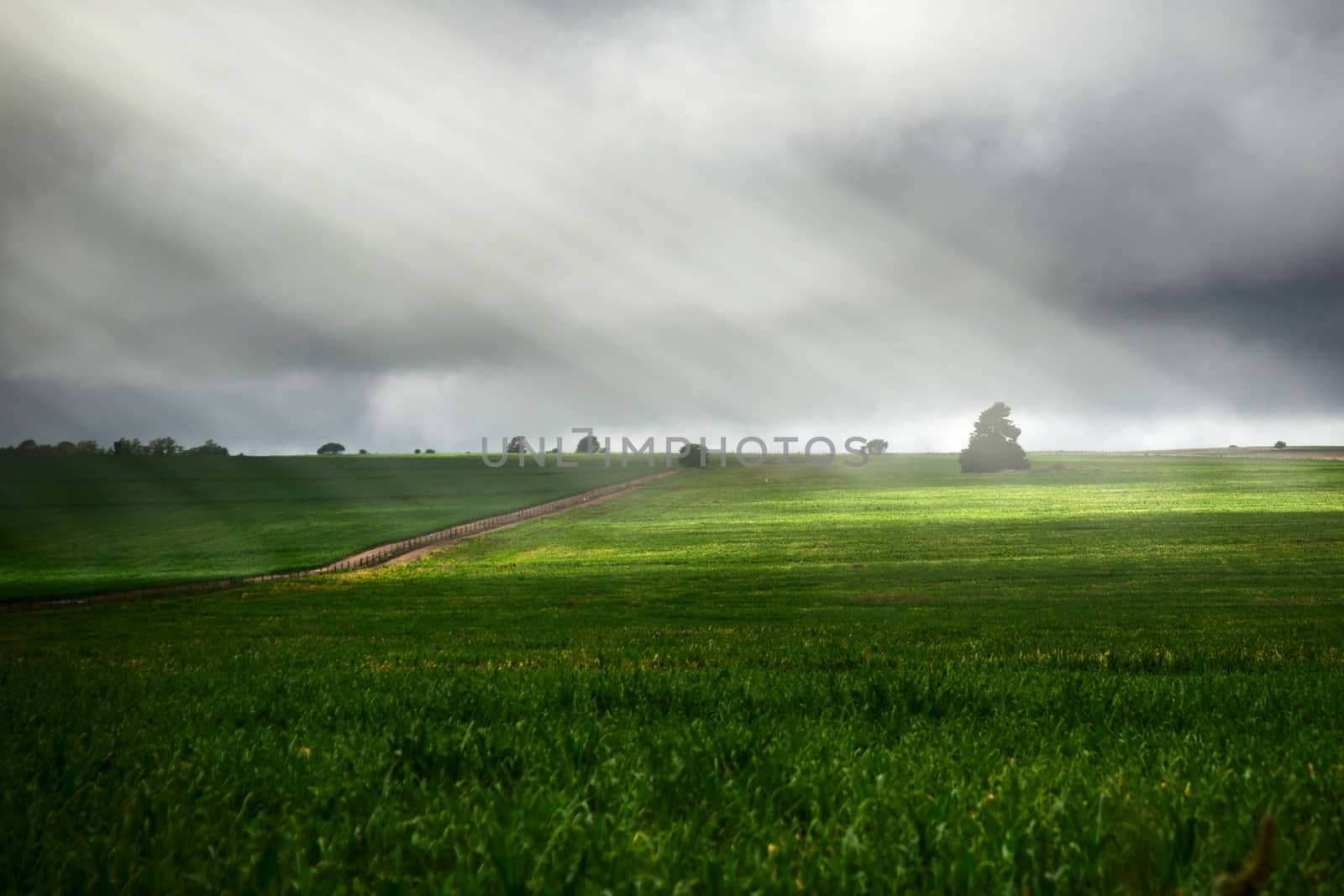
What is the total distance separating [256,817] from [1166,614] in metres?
A: 28.6

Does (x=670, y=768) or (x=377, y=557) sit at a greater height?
(x=670, y=768)

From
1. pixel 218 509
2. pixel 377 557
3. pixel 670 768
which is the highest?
pixel 670 768

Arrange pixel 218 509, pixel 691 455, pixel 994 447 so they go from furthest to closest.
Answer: pixel 691 455
pixel 994 447
pixel 218 509

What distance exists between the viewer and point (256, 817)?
4.06m

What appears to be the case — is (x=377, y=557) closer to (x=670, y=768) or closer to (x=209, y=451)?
(x=670, y=768)

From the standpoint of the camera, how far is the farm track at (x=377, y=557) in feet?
137

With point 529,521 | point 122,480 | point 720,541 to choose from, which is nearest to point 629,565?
point 720,541

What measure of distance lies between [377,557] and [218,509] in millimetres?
49531

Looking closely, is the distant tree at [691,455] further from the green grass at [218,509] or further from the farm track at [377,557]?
the farm track at [377,557]

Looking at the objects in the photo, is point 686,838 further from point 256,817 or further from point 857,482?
point 857,482

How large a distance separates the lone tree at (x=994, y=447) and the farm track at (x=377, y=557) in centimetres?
6177

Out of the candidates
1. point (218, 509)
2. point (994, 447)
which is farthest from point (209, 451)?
point (994, 447)

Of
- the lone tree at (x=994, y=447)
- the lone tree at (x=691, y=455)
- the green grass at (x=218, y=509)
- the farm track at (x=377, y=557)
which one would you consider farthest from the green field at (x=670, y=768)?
the lone tree at (x=691, y=455)

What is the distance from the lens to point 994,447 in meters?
127
